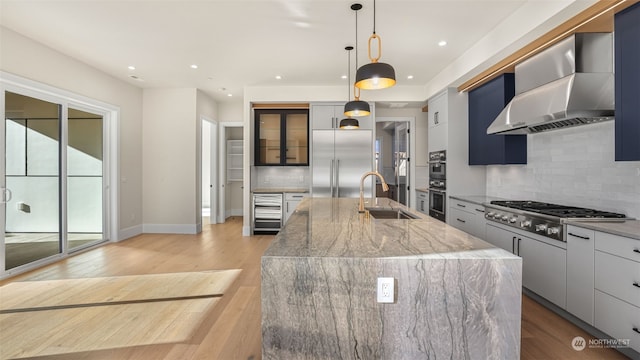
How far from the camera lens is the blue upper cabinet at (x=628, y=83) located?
2.17 meters

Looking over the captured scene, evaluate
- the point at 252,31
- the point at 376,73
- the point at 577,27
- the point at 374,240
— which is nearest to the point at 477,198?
the point at 577,27

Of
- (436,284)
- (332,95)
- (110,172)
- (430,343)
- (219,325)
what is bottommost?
(219,325)

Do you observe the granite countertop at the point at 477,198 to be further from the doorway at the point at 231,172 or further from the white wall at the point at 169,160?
the doorway at the point at 231,172

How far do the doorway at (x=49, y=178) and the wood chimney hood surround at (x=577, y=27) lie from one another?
572 cm

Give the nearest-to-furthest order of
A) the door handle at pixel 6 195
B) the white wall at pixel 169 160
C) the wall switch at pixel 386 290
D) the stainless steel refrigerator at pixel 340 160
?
1. the wall switch at pixel 386 290
2. the door handle at pixel 6 195
3. the stainless steel refrigerator at pixel 340 160
4. the white wall at pixel 169 160

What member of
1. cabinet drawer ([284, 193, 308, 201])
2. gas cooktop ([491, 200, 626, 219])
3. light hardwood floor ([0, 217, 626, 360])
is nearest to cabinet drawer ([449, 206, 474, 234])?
gas cooktop ([491, 200, 626, 219])

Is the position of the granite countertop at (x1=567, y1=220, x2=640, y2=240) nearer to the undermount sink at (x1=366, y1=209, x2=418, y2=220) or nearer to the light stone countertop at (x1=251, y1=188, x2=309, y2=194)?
the undermount sink at (x1=366, y1=209, x2=418, y2=220)

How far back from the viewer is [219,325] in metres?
2.45

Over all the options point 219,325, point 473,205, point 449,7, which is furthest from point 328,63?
point 219,325

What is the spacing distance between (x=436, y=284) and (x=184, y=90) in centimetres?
592

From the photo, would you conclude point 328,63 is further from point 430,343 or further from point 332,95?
point 430,343

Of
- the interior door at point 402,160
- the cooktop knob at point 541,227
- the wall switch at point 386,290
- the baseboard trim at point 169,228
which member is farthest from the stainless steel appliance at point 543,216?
the baseboard trim at point 169,228

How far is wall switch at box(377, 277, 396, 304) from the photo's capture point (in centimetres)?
132

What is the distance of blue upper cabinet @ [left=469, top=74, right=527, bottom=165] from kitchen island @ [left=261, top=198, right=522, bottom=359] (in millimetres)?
2984
